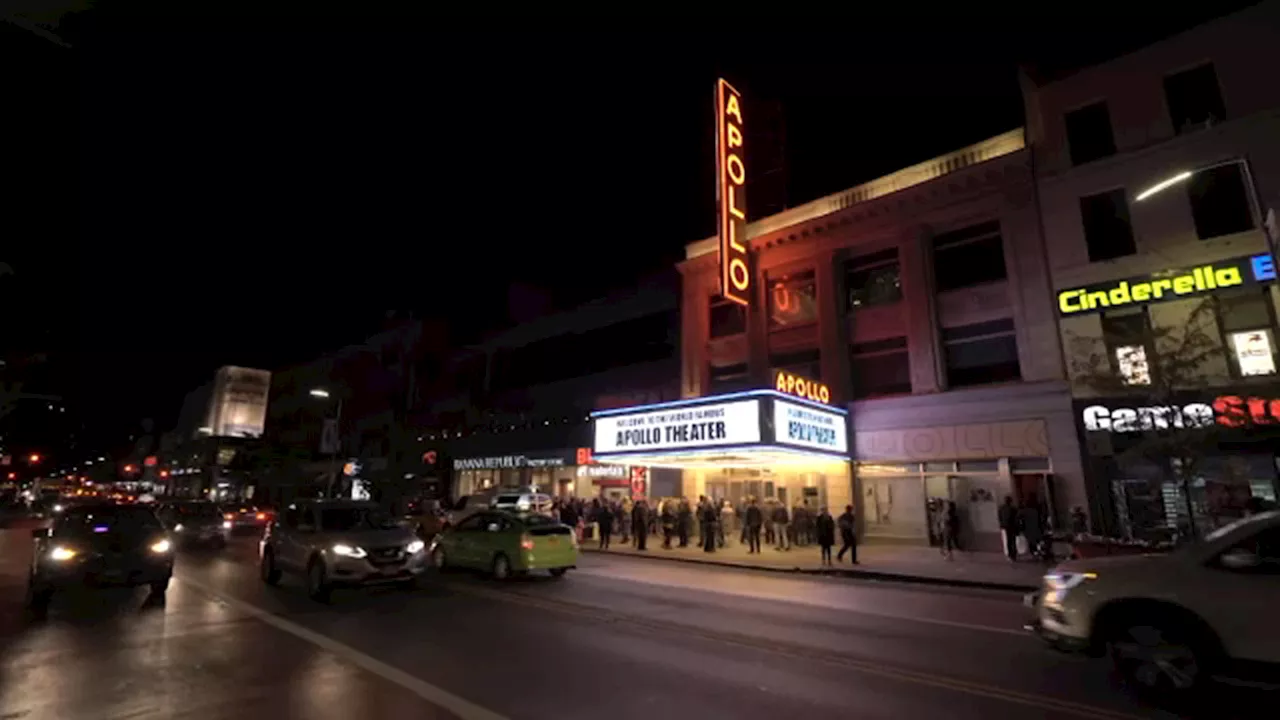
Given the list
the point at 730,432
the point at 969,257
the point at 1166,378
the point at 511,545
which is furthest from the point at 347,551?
the point at 969,257

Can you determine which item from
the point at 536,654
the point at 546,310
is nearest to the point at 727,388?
the point at 546,310

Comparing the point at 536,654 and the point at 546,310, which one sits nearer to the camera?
the point at 536,654

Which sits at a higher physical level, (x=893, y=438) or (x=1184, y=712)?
(x=893, y=438)

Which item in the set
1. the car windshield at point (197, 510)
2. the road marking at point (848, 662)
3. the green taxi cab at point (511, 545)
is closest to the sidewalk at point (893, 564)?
the green taxi cab at point (511, 545)

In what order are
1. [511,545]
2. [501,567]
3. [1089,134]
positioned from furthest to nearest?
[1089,134] < [501,567] < [511,545]

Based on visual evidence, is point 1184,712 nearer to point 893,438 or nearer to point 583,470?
point 893,438

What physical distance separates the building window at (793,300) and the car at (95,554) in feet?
74.1

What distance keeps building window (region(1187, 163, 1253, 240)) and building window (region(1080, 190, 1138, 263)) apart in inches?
64.6

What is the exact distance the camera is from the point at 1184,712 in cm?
569

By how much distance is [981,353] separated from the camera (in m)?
22.8

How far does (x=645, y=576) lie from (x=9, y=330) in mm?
26364

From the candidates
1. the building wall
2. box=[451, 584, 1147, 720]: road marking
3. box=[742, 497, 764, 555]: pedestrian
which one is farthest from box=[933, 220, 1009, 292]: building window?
box=[451, 584, 1147, 720]: road marking

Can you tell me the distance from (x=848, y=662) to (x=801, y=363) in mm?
20545

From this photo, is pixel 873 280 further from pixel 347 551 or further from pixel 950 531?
pixel 347 551
